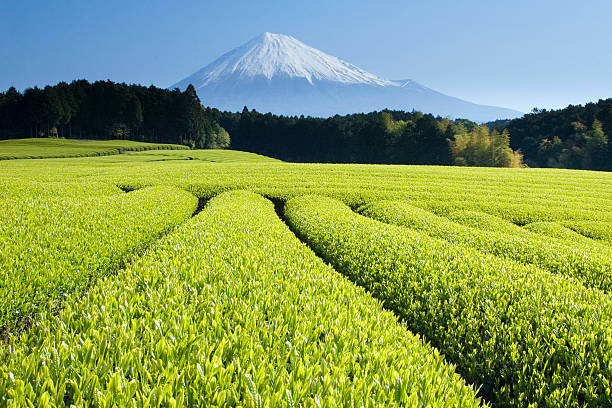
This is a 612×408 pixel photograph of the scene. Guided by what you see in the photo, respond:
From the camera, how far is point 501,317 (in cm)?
571

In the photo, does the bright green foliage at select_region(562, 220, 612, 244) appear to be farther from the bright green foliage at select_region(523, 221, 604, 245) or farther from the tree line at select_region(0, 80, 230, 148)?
the tree line at select_region(0, 80, 230, 148)

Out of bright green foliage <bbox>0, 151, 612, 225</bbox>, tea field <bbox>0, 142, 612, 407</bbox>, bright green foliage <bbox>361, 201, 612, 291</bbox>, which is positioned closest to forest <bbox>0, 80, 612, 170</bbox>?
bright green foliage <bbox>0, 151, 612, 225</bbox>

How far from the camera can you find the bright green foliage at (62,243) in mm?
6391

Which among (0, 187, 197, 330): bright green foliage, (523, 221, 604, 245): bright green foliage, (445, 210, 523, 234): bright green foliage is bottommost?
(523, 221, 604, 245): bright green foliage

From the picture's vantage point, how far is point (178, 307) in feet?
14.9

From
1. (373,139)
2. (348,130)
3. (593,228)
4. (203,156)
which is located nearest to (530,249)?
(593,228)

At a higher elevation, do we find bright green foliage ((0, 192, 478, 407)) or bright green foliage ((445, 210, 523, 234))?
bright green foliage ((0, 192, 478, 407))

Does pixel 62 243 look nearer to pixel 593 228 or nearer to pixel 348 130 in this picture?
pixel 593 228

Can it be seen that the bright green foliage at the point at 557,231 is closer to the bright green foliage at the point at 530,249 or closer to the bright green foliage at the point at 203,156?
the bright green foliage at the point at 530,249

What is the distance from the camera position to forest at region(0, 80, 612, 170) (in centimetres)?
7906

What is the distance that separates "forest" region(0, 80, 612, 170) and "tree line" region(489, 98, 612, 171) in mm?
213

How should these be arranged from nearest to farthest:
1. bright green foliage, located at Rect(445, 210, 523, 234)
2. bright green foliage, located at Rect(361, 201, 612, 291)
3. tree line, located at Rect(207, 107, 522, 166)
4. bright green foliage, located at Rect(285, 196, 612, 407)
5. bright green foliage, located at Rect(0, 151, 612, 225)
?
bright green foliage, located at Rect(285, 196, 612, 407) → bright green foliage, located at Rect(361, 201, 612, 291) → bright green foliage, located at Rect(445, 210, 523, 234) → bright green foliage, located at Rect(0, 151, 612, 225) → tree line, located at Rect(207, 107, 522, 166)

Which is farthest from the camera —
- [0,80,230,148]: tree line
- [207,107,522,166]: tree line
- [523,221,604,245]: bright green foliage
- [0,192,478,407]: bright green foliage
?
[0,80,230,148]: tree line

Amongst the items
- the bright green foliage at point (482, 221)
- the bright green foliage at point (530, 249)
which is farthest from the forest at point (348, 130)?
the bright green foliage at point (530, 249)
